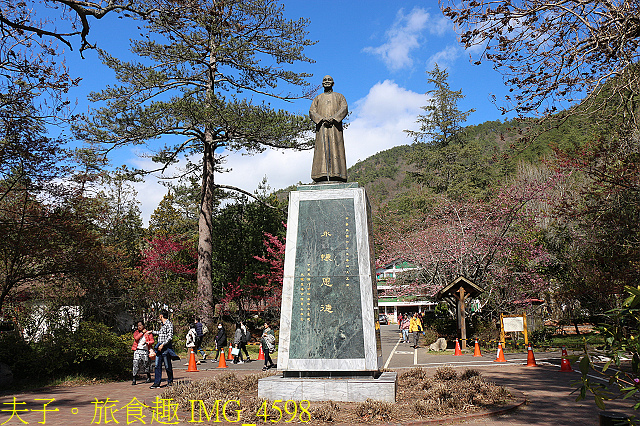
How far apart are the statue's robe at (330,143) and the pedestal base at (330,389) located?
3.85 meters

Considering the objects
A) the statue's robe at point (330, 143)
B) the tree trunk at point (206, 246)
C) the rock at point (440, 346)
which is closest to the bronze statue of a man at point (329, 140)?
the statue's robe at point (330, 143)

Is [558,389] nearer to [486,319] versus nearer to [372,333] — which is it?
[372,333]

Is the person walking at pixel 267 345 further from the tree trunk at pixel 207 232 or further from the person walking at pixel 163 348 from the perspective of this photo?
the tree trunk at pixel 207 232

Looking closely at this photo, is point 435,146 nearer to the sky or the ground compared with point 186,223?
nearer to the sky

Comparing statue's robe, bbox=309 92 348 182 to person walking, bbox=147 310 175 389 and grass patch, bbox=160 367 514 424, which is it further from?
person walking, bbox=147 310 175 389

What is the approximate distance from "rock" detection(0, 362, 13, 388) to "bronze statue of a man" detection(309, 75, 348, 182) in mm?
8302

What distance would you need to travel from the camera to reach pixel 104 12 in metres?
7.19

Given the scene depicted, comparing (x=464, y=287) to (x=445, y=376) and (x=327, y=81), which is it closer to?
(x=445, y=376)

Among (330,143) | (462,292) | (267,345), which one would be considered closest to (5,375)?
(267,345)

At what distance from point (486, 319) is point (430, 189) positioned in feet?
91.1

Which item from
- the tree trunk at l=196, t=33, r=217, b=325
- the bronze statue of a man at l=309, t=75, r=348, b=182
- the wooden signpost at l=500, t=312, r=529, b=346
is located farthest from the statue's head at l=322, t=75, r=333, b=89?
the tree trunk at l=196, t=33, r=217, b=325

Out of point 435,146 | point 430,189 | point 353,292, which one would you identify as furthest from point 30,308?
point 435,146

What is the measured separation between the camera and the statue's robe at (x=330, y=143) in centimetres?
936

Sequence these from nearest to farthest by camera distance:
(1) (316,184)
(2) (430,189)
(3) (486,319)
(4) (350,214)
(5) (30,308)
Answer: (4) (350,214) → (1) (316,184) → (5) (30,308) → (3) (486,319) → (2) (430,189)
